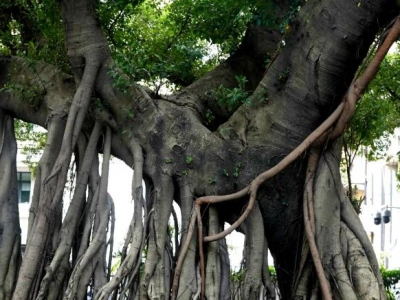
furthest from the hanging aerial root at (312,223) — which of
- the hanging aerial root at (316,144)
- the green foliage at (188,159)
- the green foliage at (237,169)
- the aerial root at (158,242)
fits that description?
the aerial root at (158,242)

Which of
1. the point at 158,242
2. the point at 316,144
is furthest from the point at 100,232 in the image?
the point at 316,144

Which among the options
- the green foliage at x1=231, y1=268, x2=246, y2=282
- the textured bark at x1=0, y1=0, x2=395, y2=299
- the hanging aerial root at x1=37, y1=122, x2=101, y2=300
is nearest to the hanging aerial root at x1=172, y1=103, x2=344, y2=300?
the textured bark at x1=0, y1=0, x2=395, y2=299

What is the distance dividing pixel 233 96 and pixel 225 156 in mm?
495

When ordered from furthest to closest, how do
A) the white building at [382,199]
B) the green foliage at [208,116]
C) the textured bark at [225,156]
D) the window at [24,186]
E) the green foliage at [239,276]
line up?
the window at [24,186], the white building at [382,199], the green foliage at [208,116], the green foliage at [239,276], the textured bark at [225,156]

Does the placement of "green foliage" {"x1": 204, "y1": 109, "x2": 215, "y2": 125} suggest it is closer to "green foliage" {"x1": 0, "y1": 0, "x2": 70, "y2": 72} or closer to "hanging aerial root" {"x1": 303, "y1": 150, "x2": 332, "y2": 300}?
"hanging aerial root" {"x1": 303, "y1": 150, "x2": 332, "y2": 300}

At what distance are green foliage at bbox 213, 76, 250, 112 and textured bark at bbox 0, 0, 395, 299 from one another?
0.40ft

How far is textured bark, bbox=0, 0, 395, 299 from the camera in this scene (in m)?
6.53

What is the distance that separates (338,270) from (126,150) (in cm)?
212

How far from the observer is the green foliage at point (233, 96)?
270 inches

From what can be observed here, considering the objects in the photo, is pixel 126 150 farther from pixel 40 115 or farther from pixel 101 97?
pixel 40 115

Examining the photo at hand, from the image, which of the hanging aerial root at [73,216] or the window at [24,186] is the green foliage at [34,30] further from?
the window at [24,186]

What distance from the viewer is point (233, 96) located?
6.84 metres

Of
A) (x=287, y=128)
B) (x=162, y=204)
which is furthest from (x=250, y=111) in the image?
(x=162, y=204)

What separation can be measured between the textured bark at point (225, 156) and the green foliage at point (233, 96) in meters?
0.12
